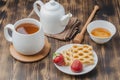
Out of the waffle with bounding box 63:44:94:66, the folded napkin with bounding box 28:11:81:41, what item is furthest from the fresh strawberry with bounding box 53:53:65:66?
the folded napkin with bounding box 28:11:81:41

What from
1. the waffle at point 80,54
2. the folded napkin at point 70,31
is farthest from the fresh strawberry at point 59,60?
the folded napkin at point 70,31

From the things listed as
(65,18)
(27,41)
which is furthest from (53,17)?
(27,41)

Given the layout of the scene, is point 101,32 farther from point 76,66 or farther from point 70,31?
point 76,66

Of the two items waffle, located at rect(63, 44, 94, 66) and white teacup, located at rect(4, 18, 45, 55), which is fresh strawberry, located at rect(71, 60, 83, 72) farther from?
white teacup, located at rect(4, 18, 45, 55)

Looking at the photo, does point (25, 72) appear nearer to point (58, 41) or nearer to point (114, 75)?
point (58, 41)

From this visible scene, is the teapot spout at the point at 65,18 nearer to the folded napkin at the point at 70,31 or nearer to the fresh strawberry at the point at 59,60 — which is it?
the folded napkin at the point at 70,31

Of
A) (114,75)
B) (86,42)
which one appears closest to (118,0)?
(86,42)
